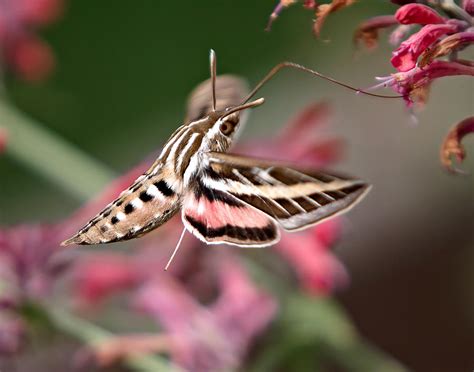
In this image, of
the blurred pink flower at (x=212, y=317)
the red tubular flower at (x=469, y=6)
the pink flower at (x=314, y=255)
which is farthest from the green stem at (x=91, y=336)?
the red tubular flower at (x=469, y=6)

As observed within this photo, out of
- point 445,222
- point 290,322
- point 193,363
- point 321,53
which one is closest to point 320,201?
point 193,363

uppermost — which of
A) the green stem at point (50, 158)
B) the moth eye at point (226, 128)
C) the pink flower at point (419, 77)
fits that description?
the pink flower at point (419, 77)

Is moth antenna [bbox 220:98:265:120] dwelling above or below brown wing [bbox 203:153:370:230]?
above

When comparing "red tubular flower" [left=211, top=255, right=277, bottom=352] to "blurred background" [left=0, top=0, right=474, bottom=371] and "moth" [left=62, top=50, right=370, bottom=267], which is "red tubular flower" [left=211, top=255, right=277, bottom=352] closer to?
"moth" [left=62, top=50, right=370, bottom=267]

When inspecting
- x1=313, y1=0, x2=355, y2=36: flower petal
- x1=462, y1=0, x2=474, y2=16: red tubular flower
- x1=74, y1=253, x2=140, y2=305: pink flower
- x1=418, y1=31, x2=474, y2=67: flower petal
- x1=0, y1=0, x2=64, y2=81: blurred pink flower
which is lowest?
x1=74, y1=253, x2=140, y2=305: pink flower

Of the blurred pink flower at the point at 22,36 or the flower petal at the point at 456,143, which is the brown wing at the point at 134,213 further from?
the blurred pink flower at the point at 22,36

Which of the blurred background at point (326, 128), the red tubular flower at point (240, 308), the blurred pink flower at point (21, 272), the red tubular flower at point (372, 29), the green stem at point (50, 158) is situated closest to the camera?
the red tubular flower at point (372, 29)

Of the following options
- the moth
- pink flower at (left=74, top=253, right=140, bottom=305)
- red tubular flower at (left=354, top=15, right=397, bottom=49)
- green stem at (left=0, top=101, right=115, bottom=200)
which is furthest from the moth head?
green stem at (left=0, top=101, right=115, bottom=200)

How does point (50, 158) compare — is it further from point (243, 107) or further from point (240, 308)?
point (243, 107)
